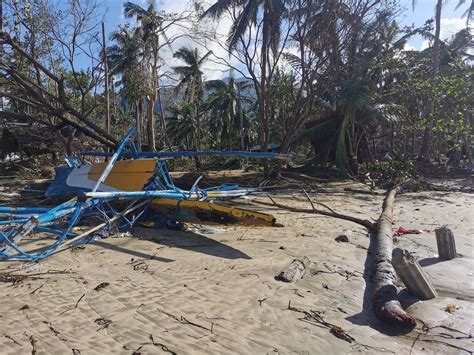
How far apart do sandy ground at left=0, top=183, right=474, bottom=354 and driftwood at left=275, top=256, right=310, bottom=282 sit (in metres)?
0.08

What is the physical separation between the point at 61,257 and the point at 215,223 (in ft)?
8.61

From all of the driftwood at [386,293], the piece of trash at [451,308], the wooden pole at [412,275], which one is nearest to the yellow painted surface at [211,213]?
the driftwood at [386,293]

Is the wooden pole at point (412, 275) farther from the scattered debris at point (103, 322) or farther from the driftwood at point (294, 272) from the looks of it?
the scattered debris at point (103, 322)

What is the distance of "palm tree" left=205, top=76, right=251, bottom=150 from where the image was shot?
34906 mm

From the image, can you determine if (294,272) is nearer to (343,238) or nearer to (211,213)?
(343,238)

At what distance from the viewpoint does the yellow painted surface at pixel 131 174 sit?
7.99 m

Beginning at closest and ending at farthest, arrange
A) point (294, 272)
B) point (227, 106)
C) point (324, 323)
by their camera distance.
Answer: point (324, 323)
point (294, 272)
point (227, 106)

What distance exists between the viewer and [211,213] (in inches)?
276

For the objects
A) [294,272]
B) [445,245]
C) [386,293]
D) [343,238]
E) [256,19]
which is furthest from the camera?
[256,19]

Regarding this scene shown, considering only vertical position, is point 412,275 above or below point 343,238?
above

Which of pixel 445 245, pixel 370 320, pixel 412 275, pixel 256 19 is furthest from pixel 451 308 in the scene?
pixel 256 19

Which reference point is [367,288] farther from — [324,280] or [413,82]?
[413,82]

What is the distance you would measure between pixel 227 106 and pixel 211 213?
2923 centimetres

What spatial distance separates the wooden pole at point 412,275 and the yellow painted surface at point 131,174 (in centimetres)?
507
